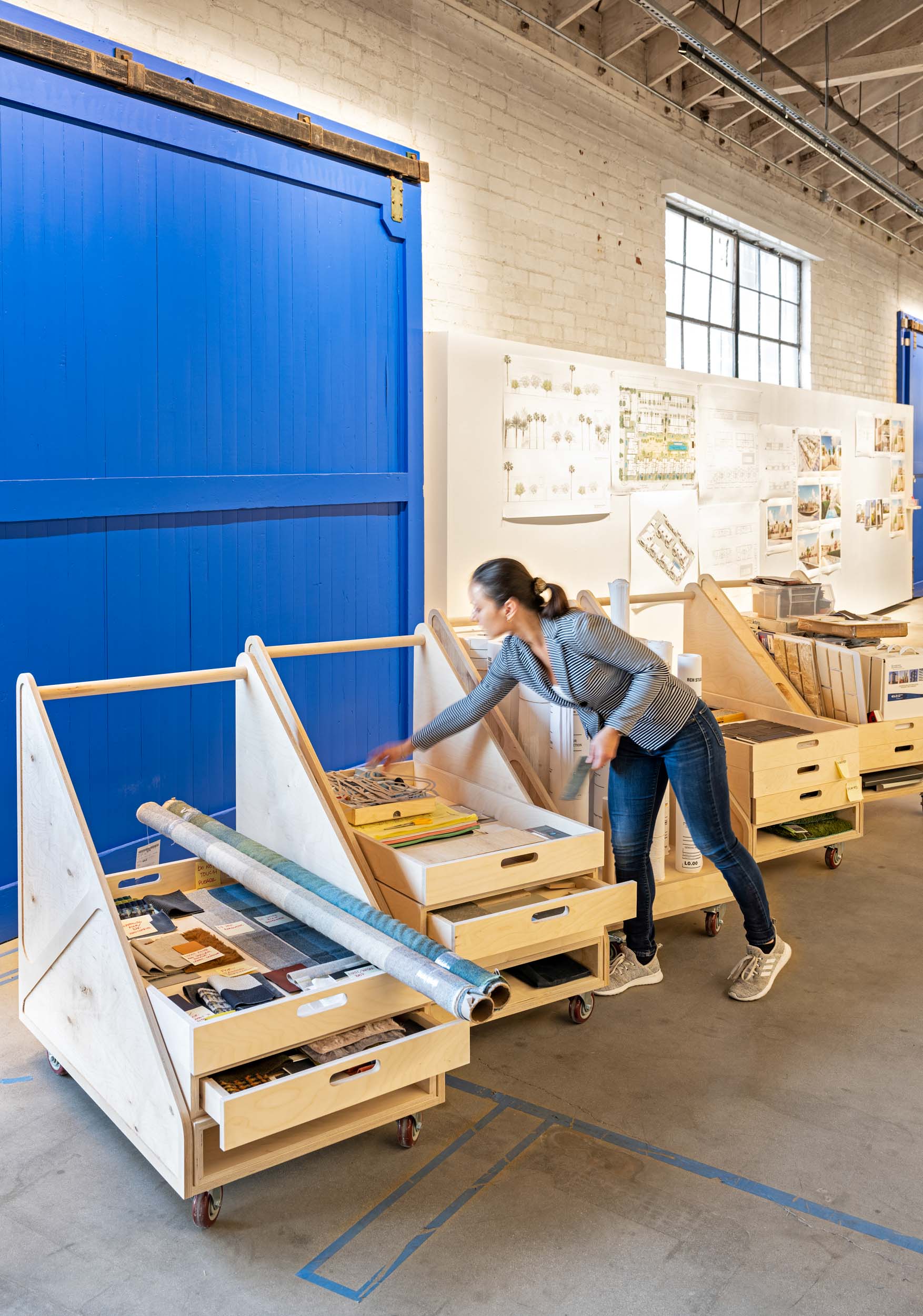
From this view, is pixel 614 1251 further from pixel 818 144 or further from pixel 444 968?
pixel 818 144

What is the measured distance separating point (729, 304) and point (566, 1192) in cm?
907

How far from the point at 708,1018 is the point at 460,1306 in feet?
4.60

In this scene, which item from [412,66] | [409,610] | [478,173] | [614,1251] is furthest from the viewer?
[478,173]

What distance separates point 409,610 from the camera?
5.43 metres

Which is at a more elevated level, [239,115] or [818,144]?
[818,144]

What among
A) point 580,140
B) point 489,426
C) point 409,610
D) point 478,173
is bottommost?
point 409,610

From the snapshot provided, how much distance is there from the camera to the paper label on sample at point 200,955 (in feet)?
8.45

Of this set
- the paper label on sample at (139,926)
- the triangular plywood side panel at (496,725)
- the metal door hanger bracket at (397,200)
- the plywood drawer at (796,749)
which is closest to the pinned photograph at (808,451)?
the metal door hanger bracket at (397,200)

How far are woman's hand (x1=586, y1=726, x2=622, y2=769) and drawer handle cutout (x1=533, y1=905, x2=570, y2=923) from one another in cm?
40

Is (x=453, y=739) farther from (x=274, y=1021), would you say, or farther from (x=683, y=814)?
(x=274, y=1021)

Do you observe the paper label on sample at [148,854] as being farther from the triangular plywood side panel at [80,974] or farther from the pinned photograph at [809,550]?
the pinned photograph at [809,550]

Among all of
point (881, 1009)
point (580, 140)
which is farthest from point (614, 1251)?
point (580, 140)

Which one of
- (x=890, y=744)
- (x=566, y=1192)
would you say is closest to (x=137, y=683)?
(x=566, y=1192)

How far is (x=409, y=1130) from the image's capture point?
8.23 ft
